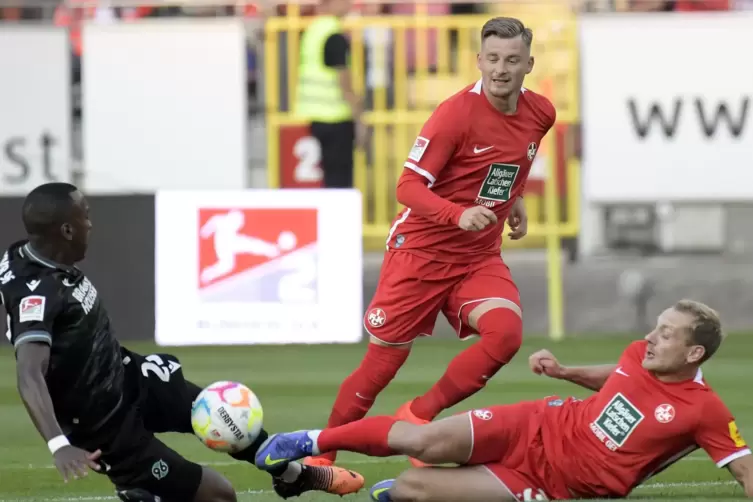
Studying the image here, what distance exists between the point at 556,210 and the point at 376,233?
150 cm

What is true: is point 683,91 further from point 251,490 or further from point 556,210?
point 251,490

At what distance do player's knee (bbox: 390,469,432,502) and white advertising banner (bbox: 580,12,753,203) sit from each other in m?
7.60

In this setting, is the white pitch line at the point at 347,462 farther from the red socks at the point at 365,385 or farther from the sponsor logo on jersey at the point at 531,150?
the sponsor logo on jersey at the point at 531,150

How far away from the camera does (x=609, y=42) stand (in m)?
12.8

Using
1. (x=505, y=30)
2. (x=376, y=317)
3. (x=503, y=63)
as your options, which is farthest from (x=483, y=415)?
(x=505, y=30)

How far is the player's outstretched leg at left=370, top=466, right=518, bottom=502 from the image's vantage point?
18.1ft

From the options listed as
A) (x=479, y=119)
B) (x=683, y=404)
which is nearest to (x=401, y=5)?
(x=479, y=119)

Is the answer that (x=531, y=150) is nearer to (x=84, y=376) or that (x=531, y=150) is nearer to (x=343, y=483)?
(x=343, y=483)

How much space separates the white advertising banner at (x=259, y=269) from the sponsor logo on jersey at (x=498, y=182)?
5064 mm

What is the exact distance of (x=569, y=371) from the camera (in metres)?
5.82

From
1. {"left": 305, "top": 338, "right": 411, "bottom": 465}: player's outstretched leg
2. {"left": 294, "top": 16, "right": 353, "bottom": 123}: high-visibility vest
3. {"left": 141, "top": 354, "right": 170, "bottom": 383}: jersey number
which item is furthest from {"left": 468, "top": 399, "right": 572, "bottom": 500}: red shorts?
{"left": 294, "top": 16, "right": 353, "bottom": 123}: high-visibility vest

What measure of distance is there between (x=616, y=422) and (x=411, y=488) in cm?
76

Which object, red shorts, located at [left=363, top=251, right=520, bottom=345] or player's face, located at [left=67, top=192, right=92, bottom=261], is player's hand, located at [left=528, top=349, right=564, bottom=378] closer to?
red shorts, located at [left=363, top=251, right=520, bottom=345]

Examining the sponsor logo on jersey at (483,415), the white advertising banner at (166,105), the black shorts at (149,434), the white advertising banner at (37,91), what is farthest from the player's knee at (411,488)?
the white advertising banner at (37,91)
